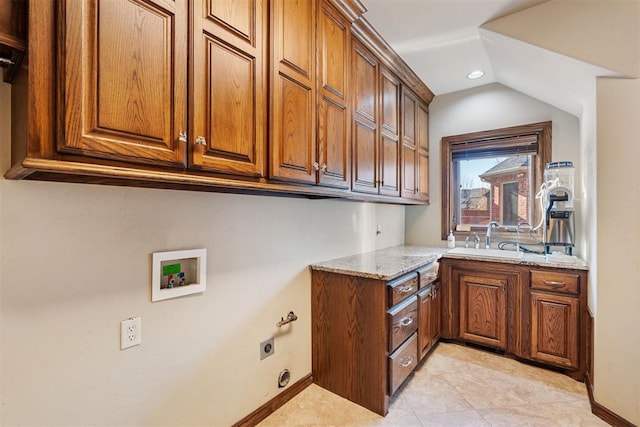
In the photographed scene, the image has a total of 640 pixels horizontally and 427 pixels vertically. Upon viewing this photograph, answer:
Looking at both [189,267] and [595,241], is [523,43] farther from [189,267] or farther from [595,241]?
[189,267]

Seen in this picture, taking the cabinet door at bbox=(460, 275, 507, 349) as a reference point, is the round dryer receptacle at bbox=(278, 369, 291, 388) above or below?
below

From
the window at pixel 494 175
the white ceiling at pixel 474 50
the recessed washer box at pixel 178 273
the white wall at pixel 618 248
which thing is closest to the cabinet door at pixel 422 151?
the window at pixel 494 175

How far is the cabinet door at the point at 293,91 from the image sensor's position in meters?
1.43

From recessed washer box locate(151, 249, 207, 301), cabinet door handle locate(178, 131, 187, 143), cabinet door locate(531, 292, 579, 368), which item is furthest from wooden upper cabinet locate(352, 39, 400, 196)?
cabinet door locate(531, 292, 579, 368)

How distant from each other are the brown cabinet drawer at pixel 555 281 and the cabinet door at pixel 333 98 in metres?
1.76

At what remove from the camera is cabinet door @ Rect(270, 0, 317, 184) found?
1433 millimetres

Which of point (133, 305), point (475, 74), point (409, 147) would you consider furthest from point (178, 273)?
point (475, 74)

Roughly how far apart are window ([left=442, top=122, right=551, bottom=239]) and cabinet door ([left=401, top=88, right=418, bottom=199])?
0.55 meters

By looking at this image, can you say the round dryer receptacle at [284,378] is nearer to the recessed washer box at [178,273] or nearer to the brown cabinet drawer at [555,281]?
the recessed washer box at [178,273]

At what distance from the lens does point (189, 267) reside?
1.49 m

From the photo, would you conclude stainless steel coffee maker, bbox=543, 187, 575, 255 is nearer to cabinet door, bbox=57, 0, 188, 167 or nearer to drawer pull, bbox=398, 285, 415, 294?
drawer pull, bbox=398, 285, 415, 294

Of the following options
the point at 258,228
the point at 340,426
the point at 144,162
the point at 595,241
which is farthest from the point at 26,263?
the point at 595,241

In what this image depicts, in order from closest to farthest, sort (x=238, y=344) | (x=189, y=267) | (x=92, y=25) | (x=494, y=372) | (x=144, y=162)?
(x=92, y=25)
(x=144, y=162)
(x=189, y=267)
(x=238, y=344)
(x=494, y=372)

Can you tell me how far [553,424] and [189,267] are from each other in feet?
7.40
